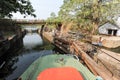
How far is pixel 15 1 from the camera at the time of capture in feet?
60.7

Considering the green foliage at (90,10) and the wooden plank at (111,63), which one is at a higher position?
the green foliage at (90,10)

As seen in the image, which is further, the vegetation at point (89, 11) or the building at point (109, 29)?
the building at point (109, 29)

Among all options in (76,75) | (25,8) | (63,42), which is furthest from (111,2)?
(76,75)

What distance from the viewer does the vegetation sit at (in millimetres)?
31641

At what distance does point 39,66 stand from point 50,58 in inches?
64.2

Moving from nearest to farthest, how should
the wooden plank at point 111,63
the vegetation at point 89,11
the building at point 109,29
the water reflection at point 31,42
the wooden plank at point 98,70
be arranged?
the wooden plank at point 98,70 < the wooden plank at point 111,63 < the vegetation at point 89,11 < the water reflection at point 31,42 < the building at point 109,29

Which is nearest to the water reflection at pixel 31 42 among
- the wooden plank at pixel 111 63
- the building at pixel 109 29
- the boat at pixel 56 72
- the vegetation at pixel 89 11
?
the vegetation at pixel 89 11

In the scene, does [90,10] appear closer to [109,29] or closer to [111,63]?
[109,29]

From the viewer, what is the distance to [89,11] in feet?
104

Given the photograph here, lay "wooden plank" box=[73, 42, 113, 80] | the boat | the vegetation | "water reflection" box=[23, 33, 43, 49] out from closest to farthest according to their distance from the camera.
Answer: the boat < "wooden plank" box=[73, 42, 113, 80] < the vegetation < "water reflection" box=[23, 33, 43, 49]

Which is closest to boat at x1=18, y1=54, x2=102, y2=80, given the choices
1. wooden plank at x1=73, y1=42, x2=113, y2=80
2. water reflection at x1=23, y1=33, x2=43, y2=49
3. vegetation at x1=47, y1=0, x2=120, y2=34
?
wooden plank at x1=73, y1=42, x2=113, y2=80

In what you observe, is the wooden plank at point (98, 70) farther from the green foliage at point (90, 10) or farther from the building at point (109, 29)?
the building at point (109, 29)

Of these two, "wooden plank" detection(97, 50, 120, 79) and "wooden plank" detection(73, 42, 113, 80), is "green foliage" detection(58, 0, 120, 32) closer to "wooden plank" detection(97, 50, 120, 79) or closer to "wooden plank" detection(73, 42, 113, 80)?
"wooden plank" detection(97, 50, 120, 79)

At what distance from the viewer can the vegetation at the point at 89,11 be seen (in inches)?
1246
